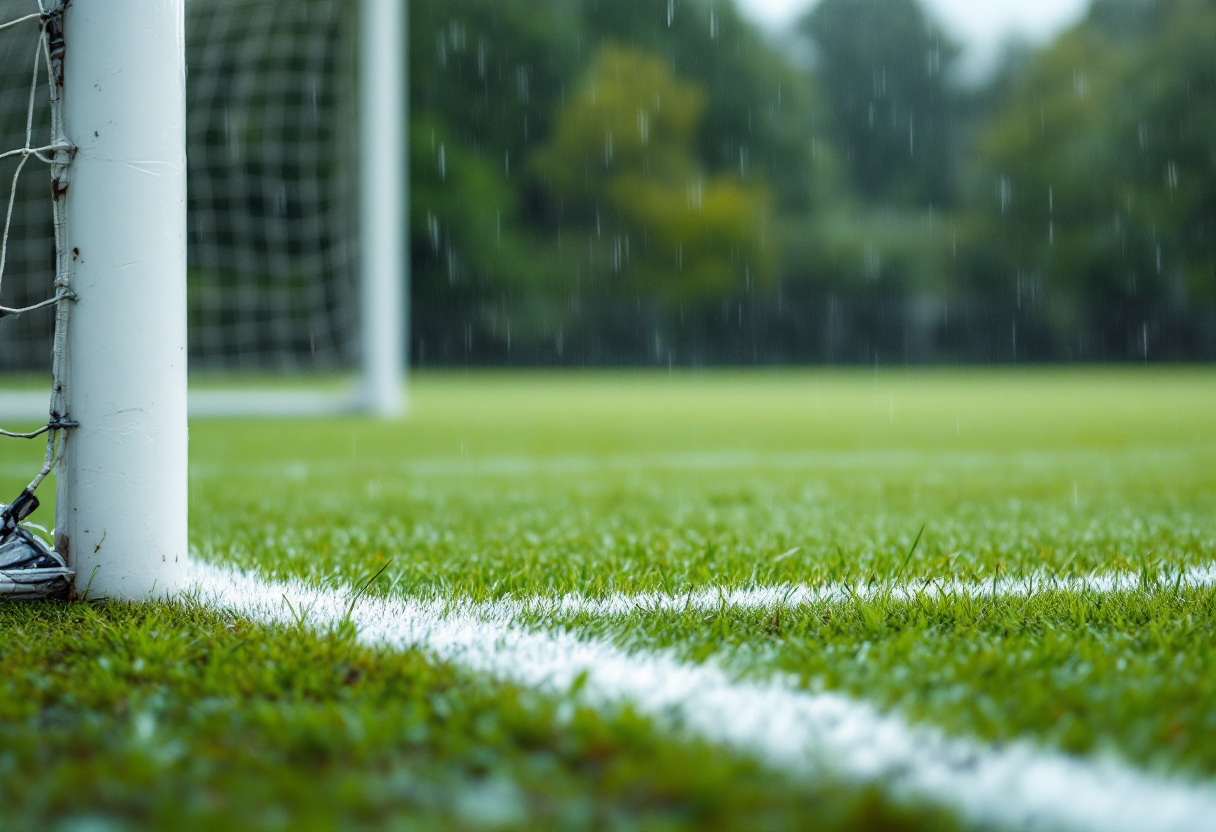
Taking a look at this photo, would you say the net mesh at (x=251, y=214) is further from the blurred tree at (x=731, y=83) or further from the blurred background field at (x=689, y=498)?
the blurred tree at (x=731, y=83)

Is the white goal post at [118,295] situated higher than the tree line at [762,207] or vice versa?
the tree line at [762,207]

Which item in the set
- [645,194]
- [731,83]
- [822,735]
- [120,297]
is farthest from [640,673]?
[731,83]

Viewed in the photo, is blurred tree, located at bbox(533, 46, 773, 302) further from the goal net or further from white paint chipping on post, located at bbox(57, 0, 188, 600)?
white paint chipping on post, located at bbox(57, 0, 188, 600)

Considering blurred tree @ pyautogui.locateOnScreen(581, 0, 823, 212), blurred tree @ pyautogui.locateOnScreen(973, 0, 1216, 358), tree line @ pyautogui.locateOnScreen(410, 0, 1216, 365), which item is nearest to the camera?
tree line @ pyautogui.locateOnScreen(410, 0, 1216, 365)

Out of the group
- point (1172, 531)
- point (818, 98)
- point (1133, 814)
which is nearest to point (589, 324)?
point (818, 98)

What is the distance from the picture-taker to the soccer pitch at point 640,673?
893 millimetres

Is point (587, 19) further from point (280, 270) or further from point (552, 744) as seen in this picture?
point (552, 744)

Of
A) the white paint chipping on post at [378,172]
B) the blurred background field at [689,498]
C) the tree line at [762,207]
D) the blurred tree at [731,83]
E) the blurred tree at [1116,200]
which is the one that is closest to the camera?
the blurred background field at [689,498]

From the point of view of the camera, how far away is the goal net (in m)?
9.02

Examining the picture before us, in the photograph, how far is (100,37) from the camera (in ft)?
5.21

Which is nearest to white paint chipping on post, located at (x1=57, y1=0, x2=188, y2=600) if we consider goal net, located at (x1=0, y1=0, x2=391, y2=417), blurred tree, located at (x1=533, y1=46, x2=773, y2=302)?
goal net, located at (x1=0, y1=0, x2=391, y2=417)

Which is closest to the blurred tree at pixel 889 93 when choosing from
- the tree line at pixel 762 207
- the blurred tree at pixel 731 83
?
the tree line at pixel 762 207

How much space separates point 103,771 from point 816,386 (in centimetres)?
1462

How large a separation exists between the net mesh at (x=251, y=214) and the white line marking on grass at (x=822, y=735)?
7.69 meters
